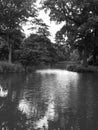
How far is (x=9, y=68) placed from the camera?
25.4 metres

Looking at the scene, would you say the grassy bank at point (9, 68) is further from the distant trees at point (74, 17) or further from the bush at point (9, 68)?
the distant trees at point (74, 17)

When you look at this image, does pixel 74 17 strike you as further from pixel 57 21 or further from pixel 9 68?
pixel 9 68

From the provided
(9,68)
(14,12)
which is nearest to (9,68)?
(9,68)

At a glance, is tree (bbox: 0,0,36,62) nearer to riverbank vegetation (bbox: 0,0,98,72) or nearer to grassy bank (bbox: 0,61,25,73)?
riverbank vegetation (bbox: 0,0,98,72)

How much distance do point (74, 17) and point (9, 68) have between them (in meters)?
12.7

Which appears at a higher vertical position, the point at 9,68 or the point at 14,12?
the point at 14,12

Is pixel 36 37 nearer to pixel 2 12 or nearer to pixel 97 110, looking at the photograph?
pixel 2 12

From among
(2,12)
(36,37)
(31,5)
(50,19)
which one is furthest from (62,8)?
(36,37)

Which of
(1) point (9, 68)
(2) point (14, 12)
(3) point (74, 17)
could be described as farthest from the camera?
(3) point (74, 17)

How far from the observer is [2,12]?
29.3m

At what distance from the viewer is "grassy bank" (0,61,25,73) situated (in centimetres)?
2488

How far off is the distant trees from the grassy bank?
8.91 metres

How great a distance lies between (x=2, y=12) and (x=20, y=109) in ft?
78.6

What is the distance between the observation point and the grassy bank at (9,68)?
81.6 ft
